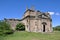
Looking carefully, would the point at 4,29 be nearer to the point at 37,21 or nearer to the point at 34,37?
the point at 37,21

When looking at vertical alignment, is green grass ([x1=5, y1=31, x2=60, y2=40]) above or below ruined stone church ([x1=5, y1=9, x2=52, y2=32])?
below

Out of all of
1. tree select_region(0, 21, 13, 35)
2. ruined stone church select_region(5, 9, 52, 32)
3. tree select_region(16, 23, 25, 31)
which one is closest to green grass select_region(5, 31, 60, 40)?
tree select_region(0, 21, 13, 35)

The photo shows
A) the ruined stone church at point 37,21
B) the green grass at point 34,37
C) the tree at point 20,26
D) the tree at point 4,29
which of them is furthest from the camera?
the tree at point 20,26

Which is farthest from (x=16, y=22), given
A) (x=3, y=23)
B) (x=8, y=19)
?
(x=3, y=23)

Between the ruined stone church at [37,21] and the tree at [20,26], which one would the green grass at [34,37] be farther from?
the tree at [20,26]

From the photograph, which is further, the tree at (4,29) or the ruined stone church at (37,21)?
the ruined stone church at (37,21)

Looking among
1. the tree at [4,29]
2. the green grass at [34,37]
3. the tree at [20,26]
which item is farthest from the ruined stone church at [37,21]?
the green grass at [34,37]

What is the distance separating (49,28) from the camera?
57.2 meters

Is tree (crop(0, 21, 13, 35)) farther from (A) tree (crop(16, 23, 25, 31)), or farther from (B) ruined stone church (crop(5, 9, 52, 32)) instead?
(B) ruined stone church (crop(5, 9, 52, 32))

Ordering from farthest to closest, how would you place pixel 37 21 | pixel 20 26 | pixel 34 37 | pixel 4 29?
pixel 20 26 → pixel 37 21 → pixel 4 29 → pixel 34 37

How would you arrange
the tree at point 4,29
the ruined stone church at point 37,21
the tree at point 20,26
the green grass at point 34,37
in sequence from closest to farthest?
the green grass at point 34,37 < the tree at point 4,29 < the ruined stone church at point 37,21 < the tree at point 20,26

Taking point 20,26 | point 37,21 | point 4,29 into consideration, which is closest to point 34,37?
point 4,29

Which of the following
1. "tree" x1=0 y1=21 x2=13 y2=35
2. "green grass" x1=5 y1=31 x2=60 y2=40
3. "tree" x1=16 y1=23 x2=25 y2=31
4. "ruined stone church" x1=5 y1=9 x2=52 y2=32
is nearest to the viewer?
"green grass" x1=5 y1=31 x2=60 y2=40

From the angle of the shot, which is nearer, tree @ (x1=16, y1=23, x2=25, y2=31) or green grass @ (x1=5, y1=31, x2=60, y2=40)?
green grass @ (x1=5, y1=31, x2=60, y2=40)
